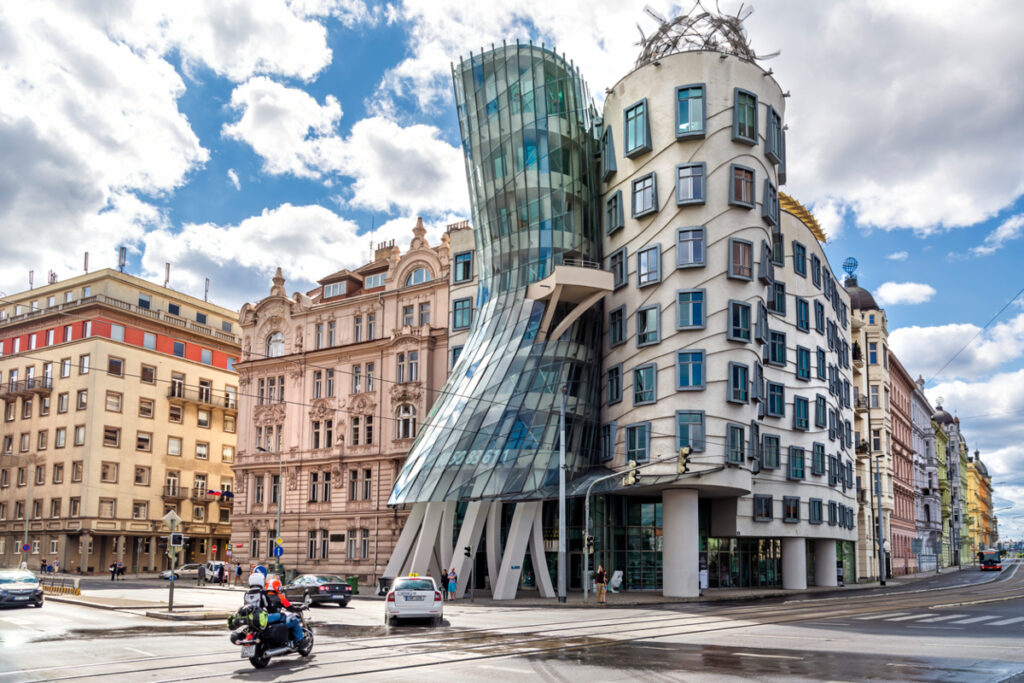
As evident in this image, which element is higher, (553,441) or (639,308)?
(639,308)

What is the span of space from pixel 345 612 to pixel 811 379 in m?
32.6

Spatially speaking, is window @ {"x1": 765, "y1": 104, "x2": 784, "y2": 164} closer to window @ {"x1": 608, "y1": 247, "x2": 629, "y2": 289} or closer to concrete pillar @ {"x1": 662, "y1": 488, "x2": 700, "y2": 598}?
window @ {"x1": 608, "y1": 247, "x2": 629, "y2": 289}

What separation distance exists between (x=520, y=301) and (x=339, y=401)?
59.0 ft

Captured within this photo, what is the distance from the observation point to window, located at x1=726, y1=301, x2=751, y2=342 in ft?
151

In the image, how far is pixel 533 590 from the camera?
49.6m

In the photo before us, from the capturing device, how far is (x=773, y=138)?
165 feet

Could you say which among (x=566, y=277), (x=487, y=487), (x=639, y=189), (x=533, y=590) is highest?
(x=639, y=189)

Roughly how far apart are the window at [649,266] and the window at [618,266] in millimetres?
1326

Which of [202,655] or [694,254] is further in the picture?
[694,254]

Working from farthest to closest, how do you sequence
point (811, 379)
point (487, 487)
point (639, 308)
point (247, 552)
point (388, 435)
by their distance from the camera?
point (247, 552), point (388, 435), point (811, 379), point (639, 308), point (487, 487)

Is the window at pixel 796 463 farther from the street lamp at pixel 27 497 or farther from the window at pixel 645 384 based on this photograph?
the street lamp at pixel 27 497

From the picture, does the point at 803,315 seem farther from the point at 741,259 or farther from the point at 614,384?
the point at 614,384

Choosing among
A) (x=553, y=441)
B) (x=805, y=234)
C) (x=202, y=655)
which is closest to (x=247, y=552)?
(x=553, y=441)

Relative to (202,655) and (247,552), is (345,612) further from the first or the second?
(247,552)
